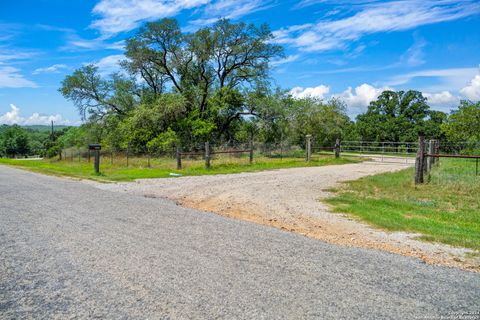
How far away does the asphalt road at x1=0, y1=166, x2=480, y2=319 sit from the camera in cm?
347

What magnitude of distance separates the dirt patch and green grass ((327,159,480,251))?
0.44 metres

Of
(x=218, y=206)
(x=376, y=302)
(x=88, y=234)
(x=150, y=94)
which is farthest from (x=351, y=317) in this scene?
(x=150, y=94)

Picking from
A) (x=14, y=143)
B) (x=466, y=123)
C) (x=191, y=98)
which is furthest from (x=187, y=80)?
(x=14, y=143)

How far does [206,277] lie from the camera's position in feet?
13.8

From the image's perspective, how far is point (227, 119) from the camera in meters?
33.9

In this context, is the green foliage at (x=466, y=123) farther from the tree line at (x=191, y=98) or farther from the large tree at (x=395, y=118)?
the large tree at (x=395, y=118)

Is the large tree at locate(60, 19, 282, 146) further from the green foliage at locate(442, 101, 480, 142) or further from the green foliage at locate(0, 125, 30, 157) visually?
the green foliage at locate(0, 125, 30, 157)

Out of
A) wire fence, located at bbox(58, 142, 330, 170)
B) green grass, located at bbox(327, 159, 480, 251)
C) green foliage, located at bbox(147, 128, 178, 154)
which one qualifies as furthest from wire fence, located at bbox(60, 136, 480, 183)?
green grass, located at bbox(327, 159, 480, 251)

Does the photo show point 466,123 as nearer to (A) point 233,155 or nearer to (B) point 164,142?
(A) point 233,155

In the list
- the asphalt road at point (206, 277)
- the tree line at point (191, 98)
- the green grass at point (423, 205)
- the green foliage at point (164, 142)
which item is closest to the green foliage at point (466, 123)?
the tree line at point (191, 98)

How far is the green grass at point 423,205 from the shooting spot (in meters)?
6.72

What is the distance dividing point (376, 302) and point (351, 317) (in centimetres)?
45

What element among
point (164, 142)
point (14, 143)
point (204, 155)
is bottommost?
point (204, 155)

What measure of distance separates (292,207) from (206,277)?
527cm
